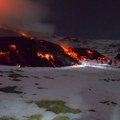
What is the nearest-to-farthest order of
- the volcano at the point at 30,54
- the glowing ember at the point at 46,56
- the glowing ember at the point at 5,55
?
the glowing ember at the point at 5,55
the volcano at the point at 30,54
the glowing ember at the point at 46,56

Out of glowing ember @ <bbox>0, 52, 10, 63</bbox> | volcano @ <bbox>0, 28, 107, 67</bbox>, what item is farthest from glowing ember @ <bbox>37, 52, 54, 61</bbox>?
glowing ember @ <bbox>0, 52, 10, 63</bbox>

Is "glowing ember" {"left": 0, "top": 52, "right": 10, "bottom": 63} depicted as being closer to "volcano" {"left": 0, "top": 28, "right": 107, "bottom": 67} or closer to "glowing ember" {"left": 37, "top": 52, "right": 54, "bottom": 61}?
Result: "volcano" {"left": 0, "top": 28, "right": 107, "bottom": 67}

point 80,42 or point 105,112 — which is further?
point 80,42

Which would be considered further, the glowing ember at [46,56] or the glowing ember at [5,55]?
the glowing ember at [46,56]

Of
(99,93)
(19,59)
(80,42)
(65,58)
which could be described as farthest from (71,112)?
(80,42)

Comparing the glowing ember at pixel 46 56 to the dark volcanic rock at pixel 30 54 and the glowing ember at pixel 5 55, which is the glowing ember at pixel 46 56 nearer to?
the dark volcanic rock at pixel 30 54

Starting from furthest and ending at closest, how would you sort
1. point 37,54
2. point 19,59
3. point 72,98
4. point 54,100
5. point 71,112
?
point 37,54
point 19,59
point 72,98
point 54,100
point 71,112

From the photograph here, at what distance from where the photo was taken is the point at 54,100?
66.1 feet

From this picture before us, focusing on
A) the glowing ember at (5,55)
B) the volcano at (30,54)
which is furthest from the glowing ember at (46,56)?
the glowing ember at (5,55)

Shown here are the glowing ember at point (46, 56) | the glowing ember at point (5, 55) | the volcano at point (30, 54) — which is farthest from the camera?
the glowing ember at point (46, 56)

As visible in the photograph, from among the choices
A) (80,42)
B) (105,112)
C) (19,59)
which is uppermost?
(80,42)

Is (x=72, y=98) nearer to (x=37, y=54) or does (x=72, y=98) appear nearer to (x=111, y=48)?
(x=37, y=54)

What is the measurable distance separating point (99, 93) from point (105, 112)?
6742mm

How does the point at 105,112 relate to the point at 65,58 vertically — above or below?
below
